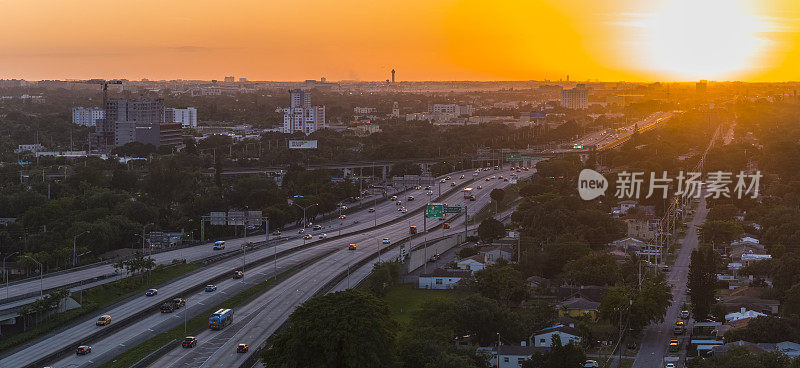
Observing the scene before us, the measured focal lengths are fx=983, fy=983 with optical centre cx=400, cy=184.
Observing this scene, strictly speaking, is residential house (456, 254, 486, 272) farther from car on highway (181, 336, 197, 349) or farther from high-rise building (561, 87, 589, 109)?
high-rise building (561, 87, 589, 109)

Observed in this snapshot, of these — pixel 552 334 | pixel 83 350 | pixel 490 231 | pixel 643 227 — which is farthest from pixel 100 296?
pixel 643 227

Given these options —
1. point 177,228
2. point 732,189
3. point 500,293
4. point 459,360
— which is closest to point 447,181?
point 732,189

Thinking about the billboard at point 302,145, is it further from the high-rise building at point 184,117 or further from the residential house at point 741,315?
the residential house at point 741,315

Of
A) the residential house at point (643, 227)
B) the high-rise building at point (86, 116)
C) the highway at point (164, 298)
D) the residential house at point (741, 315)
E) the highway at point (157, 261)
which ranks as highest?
the high-rise building at point (86, 116)

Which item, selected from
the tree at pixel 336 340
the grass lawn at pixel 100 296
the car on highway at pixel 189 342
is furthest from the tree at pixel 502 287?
the grass lawn at pixel 100 296

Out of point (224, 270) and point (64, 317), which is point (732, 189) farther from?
point (64, 317)

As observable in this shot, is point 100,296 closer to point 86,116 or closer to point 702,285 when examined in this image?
point 702,285
